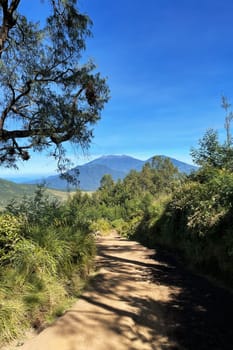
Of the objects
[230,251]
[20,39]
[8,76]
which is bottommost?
[230,251]

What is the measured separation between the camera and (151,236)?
14.1 m

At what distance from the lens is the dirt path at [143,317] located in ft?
13.0

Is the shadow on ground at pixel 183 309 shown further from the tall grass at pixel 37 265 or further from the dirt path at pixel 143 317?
the tall grass at pixel 37 265

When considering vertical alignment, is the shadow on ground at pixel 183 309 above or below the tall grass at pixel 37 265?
below

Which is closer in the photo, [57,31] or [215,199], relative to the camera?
[215,199]

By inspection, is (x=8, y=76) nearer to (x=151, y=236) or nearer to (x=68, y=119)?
(x=68, y=119)

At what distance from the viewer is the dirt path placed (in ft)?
13.0

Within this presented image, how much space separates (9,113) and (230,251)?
5893 millimetres

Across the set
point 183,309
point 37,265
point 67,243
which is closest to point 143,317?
point 183,309

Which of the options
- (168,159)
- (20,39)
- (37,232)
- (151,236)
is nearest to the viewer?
(37,232)

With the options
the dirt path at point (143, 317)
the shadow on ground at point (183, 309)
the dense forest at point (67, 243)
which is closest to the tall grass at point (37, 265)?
the dense forest at point (67, 243)

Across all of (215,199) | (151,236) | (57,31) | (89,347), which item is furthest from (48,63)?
(151,236)

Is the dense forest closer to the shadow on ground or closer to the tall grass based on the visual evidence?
the tall grass

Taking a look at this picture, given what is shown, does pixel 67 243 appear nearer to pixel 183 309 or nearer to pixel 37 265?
pixel 37 265
